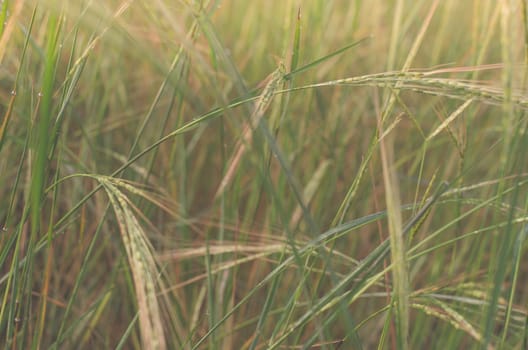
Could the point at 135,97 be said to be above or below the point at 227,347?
above

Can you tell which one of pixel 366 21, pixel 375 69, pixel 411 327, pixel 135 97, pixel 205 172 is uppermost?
pixel 366 21

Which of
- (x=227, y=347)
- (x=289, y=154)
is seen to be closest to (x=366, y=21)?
(x=289, y=154)

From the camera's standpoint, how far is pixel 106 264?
1.34 metres

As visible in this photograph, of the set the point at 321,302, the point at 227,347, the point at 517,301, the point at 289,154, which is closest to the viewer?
the point at 321,302

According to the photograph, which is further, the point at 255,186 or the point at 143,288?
the point at 255,186

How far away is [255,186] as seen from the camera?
1.19 m

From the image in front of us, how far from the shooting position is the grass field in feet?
1.99

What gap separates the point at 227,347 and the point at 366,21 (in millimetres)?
1307

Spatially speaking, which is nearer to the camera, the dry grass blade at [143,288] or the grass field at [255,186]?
the dry grass blade at [143,288]

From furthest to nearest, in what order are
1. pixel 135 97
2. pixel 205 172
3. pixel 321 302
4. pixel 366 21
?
pixel 366 21 → pixel 135 97 → pixel 205 172 → pixel 321 302

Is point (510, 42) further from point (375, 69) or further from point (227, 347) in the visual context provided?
point (375, 69)

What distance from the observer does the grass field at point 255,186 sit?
607 millimetres

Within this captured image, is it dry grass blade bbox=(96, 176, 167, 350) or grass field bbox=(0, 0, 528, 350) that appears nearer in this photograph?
dry grass blade bbox=(96, 176, 167, 350)

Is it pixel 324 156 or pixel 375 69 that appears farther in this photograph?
pixel 375 69
